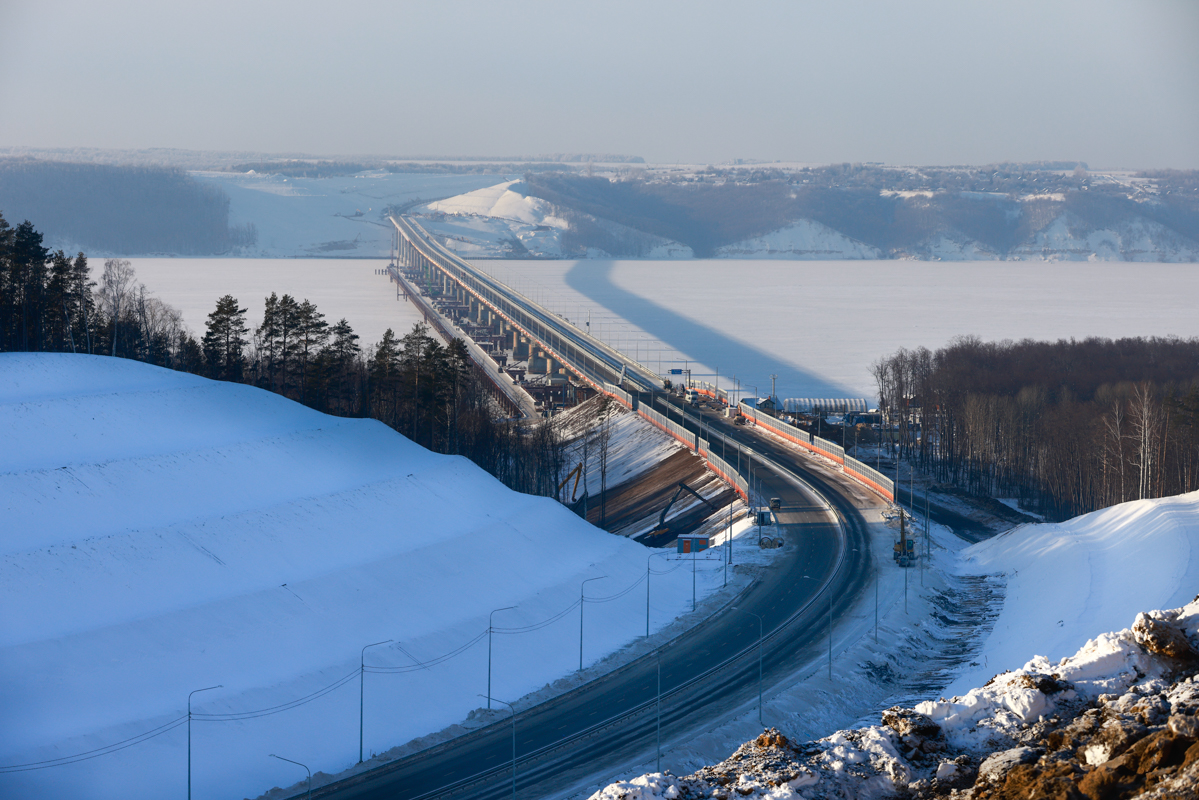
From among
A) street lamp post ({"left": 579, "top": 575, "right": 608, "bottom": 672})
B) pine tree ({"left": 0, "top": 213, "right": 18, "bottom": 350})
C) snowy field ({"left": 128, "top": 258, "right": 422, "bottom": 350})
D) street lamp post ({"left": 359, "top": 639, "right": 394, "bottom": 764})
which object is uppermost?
pine tree ({"left": 0, "top": 213, "right": 18, "bottom": 350})

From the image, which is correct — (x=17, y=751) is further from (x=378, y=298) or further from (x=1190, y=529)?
(x=378, y=298)

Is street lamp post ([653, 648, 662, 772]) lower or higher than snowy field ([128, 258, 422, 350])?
lower

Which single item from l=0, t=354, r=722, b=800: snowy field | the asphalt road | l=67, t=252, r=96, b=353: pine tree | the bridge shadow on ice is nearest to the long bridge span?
the bridge shadow on ice

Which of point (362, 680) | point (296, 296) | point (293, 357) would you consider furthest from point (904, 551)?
point (296, 296)

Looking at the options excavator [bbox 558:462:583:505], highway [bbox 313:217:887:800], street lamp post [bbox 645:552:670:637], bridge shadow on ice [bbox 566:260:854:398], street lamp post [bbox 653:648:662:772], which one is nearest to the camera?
highway [bbox 313:217:887:800]

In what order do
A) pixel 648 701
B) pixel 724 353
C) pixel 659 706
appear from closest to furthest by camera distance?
pixel 659 706 < pixel 648 701 < pixel 724 353

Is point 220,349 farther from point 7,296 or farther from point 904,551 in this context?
point 904,551

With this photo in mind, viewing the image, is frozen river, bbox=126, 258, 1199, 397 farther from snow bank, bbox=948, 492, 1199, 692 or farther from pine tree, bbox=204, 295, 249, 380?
snow bank, bbox=948, 492, 1199, 692
